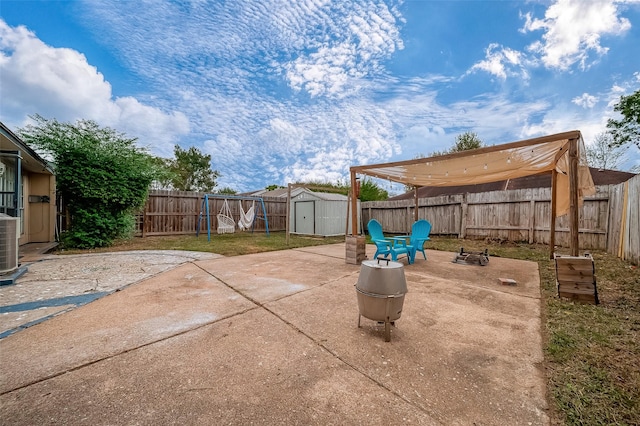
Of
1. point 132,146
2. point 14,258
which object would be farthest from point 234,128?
point 14,258

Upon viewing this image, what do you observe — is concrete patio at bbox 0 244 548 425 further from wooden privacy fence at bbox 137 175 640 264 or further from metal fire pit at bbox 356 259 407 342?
wooden privacy fence at bbox 137 175 640 264

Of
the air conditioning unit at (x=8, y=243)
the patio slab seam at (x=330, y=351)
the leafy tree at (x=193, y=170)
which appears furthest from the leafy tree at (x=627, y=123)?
the leafy tree at (x=193, y=170)

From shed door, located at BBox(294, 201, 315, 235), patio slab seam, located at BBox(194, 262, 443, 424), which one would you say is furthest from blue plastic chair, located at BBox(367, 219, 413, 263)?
shed door, located at BBox(294, 201, 315, 235)

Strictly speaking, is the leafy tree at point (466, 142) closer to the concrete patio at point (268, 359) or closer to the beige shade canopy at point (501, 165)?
the beige shade canopy at point (501, 165)

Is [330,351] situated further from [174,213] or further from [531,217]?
[174,213]

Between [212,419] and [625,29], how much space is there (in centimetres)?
993

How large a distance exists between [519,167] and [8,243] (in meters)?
8.13

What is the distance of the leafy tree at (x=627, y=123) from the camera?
959cm

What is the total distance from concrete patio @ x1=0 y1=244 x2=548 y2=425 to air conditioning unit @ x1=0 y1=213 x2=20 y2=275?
48 cm

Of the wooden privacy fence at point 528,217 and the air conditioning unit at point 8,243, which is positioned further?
the wooden privacy fence at point 528,217

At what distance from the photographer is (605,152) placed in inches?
462

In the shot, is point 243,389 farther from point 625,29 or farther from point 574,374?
point 625,29

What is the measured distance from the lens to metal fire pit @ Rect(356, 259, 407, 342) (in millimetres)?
1898

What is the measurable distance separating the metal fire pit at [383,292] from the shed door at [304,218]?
Result: 8.64m
